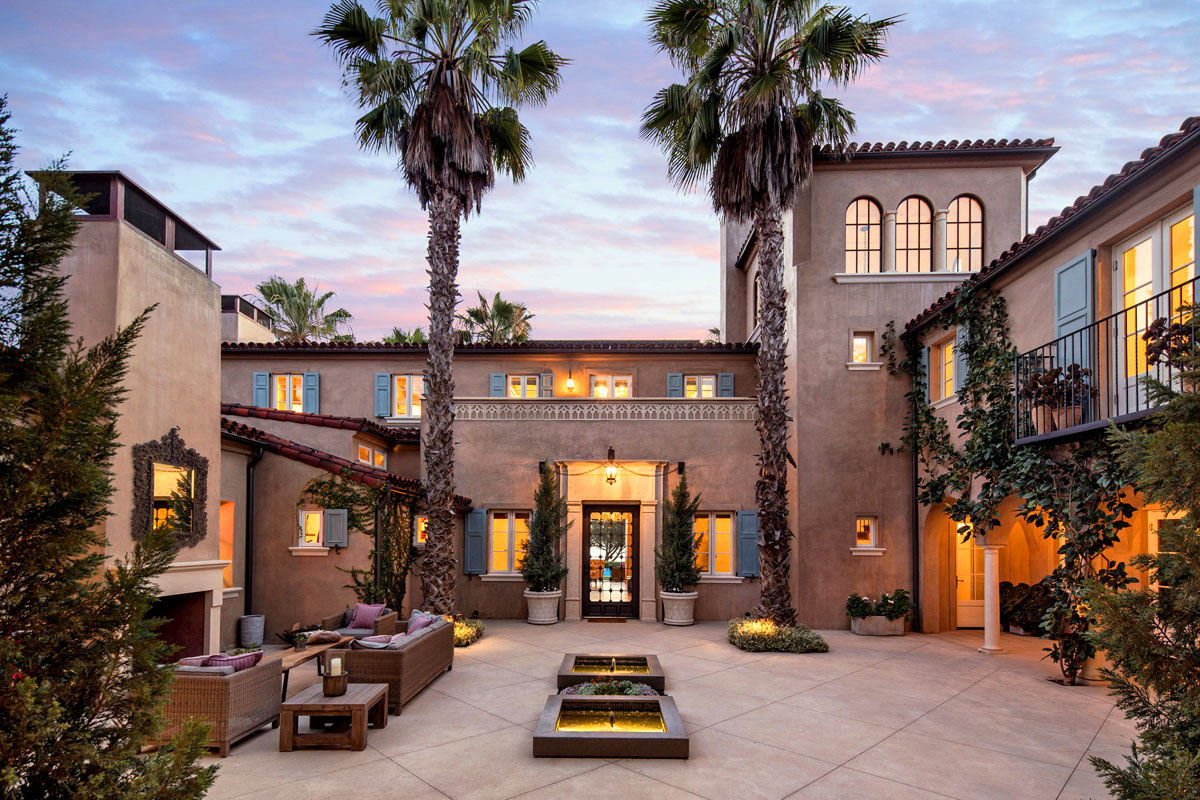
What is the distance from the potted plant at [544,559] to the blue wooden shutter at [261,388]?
27.4ft

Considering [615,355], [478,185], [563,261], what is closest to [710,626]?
[615,355]

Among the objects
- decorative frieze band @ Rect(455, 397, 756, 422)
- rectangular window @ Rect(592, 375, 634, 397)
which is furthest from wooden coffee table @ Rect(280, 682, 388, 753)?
rectangular window @ Rect(592, 375, 634, 397)

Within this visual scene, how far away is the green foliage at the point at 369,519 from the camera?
12.2m

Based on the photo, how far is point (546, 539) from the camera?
15438 mm

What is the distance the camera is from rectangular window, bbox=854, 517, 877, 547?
14688mm

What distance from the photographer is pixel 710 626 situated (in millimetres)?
15148

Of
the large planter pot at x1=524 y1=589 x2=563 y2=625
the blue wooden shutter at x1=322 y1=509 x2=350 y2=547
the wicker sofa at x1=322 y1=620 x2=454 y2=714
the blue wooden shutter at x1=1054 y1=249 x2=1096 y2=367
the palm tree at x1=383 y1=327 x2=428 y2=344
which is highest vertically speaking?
the palm tree at x1=383 y1=327 x2=428 y2=344

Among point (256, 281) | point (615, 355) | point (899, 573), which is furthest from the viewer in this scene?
point (256, 281)

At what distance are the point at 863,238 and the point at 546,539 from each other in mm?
9310

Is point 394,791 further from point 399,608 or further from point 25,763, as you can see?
point 399,608

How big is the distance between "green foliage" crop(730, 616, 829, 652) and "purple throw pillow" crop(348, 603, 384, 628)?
6204 millimetres

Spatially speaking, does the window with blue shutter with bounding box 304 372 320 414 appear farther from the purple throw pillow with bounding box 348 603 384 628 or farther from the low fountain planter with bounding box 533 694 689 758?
the low fountain planter with bounding box 533 694 689 758

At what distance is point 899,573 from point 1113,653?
11.4m

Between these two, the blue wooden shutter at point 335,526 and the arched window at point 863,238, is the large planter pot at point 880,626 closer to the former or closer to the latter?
the arched window at point 863,238
